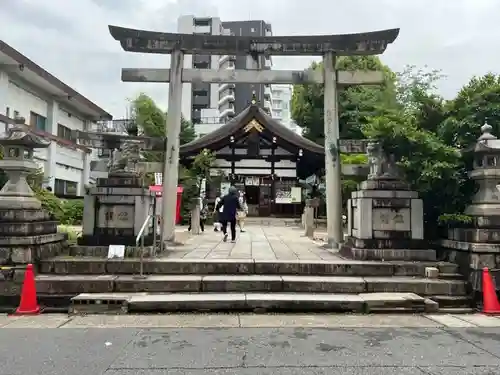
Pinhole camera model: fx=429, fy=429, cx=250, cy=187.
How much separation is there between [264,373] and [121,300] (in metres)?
3.42

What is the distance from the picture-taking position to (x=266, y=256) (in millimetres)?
9250

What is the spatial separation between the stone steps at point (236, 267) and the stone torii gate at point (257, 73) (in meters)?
2.56

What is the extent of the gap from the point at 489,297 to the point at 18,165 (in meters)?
8.81

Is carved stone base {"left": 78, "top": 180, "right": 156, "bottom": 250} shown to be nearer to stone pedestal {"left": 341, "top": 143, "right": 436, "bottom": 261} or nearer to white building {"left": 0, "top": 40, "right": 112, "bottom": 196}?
stone pedestal {"left": 341, "top": 143, "right": 436, "bottom": 261}

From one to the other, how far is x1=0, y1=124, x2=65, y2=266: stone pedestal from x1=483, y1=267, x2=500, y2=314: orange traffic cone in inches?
310

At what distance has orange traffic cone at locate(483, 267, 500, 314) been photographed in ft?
23.0

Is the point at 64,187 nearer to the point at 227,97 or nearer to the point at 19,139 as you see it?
the point at 19,139

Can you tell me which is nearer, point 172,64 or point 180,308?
point 180,308

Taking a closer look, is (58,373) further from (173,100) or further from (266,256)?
(173,100)

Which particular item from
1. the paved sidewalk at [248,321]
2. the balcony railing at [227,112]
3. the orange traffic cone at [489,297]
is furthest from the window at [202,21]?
the paved sidewalk at [248,321]

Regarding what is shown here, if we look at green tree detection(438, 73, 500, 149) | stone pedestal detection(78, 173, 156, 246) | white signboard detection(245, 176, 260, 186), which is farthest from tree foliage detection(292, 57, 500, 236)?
white signboard detection(245, 176, 260, 186)

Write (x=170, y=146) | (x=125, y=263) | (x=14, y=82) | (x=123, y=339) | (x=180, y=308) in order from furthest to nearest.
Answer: (x=14, y=82) < (x=170, y=146) < (x=125, y=263) < (x=180, y=308) < (x=123, y=339)

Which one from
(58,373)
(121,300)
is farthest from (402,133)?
(58,373)

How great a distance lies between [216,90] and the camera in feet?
238
